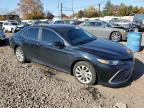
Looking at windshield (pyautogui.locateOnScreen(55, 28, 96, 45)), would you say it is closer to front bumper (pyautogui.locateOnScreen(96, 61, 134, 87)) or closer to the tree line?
front bumper (pyautogui.locateOnScreen(96, 61, 134, 87))

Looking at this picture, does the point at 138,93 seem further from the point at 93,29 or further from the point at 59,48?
the point at 93,29

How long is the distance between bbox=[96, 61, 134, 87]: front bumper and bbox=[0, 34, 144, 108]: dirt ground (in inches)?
7.3

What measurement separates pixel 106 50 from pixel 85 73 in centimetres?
84

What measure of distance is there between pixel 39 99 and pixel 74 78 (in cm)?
169

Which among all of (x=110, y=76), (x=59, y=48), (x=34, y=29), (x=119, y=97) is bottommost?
(x=119, y=97)

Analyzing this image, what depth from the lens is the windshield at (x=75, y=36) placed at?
20.3 ft

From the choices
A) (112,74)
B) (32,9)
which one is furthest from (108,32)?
(32,9)

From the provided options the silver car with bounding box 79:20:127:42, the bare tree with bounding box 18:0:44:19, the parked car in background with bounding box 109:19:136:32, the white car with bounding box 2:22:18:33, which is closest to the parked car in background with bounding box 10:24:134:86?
the silver car with bounding box 79:20:127:42

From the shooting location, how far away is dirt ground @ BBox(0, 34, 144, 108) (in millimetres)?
4637

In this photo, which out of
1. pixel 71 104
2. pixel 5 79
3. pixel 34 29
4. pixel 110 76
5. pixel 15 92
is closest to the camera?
pixel 71 104

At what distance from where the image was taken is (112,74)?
5.34 metres

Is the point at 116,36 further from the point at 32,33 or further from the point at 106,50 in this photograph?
the point at 106,50

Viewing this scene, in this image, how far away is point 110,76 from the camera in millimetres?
5352

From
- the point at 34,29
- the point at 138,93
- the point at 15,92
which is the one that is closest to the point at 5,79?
the point at 15,92
